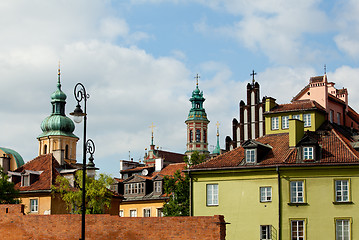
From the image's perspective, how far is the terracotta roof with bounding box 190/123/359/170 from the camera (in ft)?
127

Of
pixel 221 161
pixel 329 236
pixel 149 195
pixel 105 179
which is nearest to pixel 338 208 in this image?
pixel 329 236

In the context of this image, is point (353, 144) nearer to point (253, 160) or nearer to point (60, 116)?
point (253, 160)

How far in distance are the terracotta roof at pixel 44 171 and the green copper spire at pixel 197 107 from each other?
66645 millimetres

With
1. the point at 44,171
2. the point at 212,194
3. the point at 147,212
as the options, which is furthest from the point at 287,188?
the point at 147,212

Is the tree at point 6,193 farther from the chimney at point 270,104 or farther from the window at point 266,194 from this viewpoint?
the chimney at point 270,104

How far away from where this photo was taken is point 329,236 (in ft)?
123

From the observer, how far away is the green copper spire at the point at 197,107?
401 ft

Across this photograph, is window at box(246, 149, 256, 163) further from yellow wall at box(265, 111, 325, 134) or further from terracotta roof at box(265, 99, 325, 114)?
terracotta roof at box(265, 99, 325, 114)

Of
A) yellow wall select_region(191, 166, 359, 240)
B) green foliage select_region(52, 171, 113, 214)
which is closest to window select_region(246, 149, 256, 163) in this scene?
yellow wall select_region(191, 166, 359, 240)

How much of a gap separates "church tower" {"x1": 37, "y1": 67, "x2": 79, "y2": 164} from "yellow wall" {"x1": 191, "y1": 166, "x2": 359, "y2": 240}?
67068mm

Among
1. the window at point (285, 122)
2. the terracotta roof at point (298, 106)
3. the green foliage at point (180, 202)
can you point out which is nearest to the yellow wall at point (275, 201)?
the green foliage at point (180, 202)

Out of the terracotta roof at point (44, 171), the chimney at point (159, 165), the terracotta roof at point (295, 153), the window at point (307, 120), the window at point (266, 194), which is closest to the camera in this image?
the terracotta roof at point (295, 153)

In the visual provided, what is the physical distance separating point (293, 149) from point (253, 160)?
8.34 ft

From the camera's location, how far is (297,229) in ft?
125
